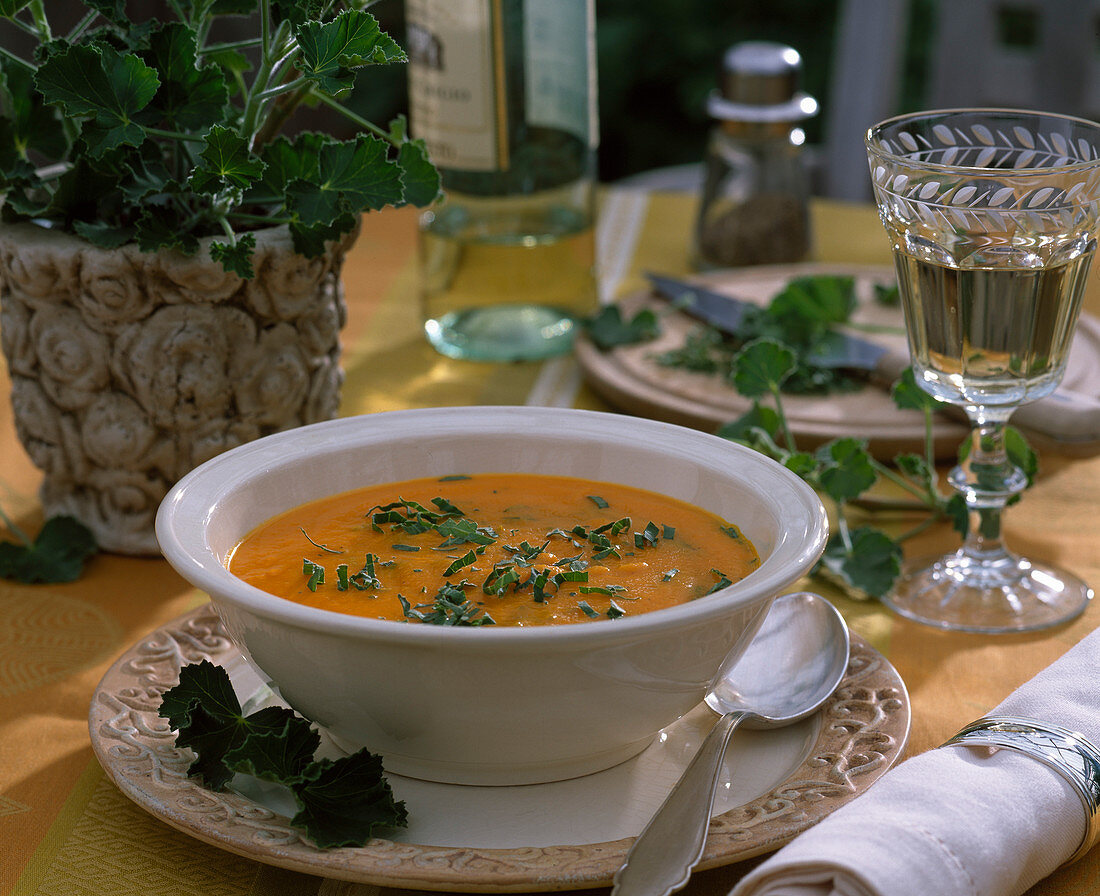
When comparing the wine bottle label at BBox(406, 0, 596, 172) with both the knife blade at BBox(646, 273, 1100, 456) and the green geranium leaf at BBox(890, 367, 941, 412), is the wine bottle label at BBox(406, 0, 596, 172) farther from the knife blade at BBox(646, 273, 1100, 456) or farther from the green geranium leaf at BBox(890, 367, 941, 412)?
the green geranium leaf at BBox(890, 367, 941, 412)

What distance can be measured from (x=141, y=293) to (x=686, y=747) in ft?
1.94

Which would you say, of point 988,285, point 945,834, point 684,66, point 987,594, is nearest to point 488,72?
point 988,285

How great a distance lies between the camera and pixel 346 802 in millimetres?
713

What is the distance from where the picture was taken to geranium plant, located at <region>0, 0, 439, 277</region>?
94 cm

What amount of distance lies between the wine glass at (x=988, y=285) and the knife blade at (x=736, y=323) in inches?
13.2

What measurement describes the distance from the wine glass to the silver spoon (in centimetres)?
17

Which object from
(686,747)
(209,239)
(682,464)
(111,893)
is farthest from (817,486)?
(111,893)

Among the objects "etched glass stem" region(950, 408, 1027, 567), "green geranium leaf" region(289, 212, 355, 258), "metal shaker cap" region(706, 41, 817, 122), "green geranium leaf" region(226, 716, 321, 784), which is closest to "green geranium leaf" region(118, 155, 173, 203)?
"green geranium leaf" region(289, 212, 355, 258)

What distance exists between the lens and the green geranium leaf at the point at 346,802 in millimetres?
700

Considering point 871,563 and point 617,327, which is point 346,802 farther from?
point 617,327

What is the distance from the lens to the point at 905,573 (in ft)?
3.77

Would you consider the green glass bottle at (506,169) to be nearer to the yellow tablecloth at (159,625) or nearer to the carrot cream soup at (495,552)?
the yellow tablecloth at (159,625)

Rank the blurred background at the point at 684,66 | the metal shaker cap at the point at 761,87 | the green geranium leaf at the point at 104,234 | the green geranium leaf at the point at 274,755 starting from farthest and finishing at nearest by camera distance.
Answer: the blurred background at the point at 684,66 < the metal shaker cap at the point at 761,87 < the green geranium leaf at the point at 104,234 < the green geranium leaf at the point at 274,755

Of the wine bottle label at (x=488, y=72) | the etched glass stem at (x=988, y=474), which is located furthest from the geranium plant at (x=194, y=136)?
the etched glass stem at (x=988, y=474)
